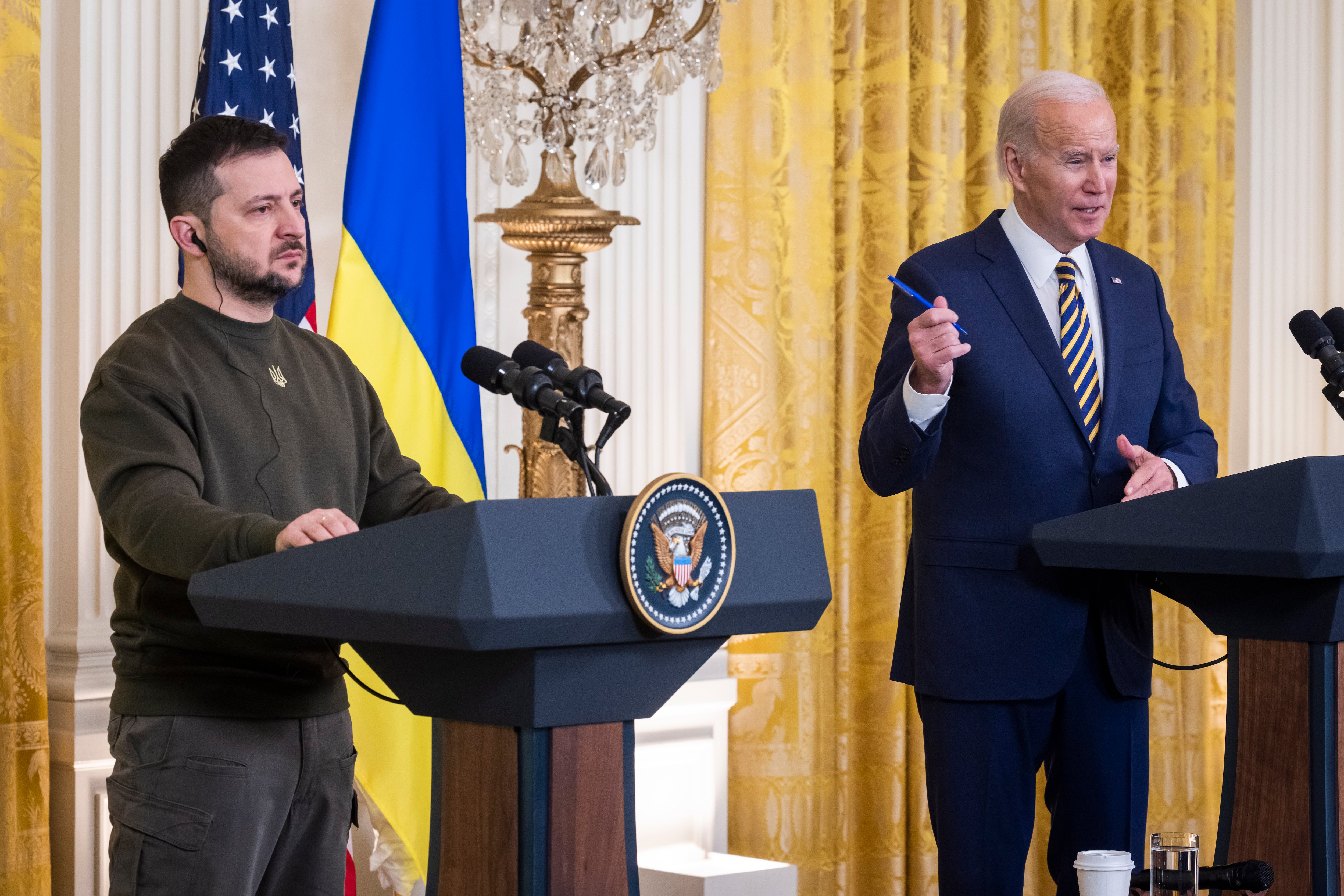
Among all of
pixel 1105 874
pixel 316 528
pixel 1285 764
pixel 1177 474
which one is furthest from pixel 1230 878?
pixel 316 528

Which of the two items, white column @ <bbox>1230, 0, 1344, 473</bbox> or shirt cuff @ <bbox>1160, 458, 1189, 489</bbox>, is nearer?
shirt cuff @ <bbox>1160, 458, 1189, 489</bbox>

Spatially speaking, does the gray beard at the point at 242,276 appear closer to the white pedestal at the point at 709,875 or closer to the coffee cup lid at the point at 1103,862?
the coffee cup lid at the point at 1103,862

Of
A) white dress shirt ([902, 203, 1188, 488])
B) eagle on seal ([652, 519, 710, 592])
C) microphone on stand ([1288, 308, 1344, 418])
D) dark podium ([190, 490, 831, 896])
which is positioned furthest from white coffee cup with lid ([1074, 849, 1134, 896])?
white dress shirt ([902, 203, 1188, 488])

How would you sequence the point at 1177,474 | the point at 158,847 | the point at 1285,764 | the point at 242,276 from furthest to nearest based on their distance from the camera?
the point at 1177,474
the point at 1285,764
the point at 242,276
the point at 158,847

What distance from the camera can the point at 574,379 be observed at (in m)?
1.56

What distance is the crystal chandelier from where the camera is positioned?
2760 mm

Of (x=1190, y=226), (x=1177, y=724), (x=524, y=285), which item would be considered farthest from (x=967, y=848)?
(x=1190, y=226)

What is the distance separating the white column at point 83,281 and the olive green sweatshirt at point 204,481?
38.1 inches

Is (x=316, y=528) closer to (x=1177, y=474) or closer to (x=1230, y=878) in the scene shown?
(x=1230, y=878)

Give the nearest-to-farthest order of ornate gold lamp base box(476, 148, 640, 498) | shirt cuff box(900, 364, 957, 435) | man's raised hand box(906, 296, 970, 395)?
man's raised hand box(906, 296, 970, 395), shirt cuff box(900, 364, 957, 435), ornate gold lamp base box(476, 148, 640, 498)

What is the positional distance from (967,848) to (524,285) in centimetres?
173

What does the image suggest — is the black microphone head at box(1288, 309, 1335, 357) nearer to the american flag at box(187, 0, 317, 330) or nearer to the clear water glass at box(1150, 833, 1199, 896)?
the clear water glass at box(1150, 833, 1199, 896)

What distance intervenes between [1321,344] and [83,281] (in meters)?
2.10

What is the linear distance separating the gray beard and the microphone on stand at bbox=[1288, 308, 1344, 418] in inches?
53.8
